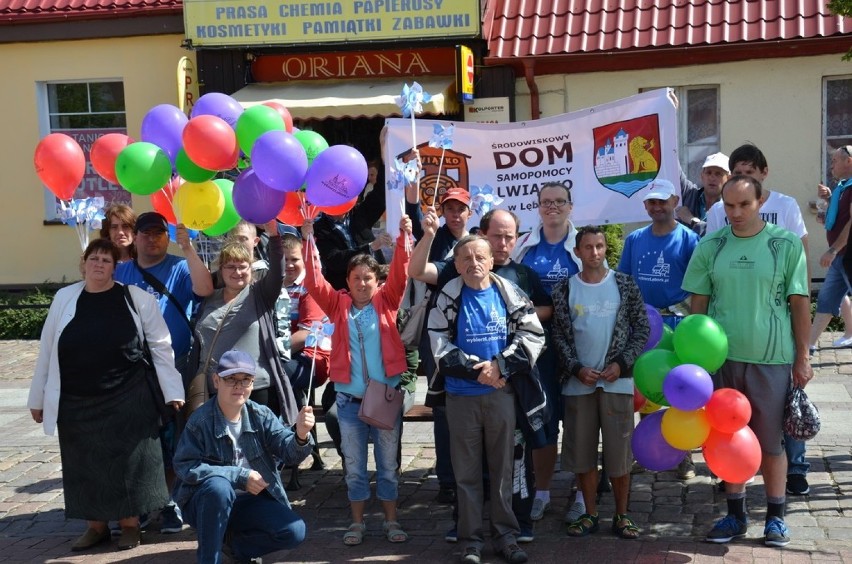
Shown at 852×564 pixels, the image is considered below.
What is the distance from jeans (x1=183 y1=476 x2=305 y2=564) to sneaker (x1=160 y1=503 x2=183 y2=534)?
97cm

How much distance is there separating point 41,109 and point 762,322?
38.7 feet

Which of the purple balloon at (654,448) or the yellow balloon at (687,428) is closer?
the yellow balloon at (687,428)

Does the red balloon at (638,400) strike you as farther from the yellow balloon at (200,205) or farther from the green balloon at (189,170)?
the green balloon at (189,170)

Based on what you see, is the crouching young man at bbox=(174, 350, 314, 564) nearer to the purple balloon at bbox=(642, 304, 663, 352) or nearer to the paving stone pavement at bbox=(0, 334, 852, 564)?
the paving stone pavement at bbox=(0, 334, 852, 564)

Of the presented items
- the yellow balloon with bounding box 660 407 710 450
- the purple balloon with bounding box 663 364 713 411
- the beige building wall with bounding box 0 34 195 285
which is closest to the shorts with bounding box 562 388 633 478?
the yellow balloon with bounding box 660 407 710 450

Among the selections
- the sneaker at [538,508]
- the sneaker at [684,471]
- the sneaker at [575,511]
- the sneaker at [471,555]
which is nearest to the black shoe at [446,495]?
the sneaker at [538,508]

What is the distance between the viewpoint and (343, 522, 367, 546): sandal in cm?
569

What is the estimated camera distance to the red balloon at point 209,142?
5516mm

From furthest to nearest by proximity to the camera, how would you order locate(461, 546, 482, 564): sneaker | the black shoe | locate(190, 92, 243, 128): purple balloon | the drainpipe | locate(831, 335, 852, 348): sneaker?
1. the drainpipe
2. locate(831, 335, 852, 348): sneaker
3. the black shoe
4. locate(190, 92, 243, 128): purple balloon
5. locate(461, 546, 482, 564): sneaker

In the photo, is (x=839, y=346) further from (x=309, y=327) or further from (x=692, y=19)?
(x=309, y=327)

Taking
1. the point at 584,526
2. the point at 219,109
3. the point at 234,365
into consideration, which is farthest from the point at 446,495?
the point at 219,109

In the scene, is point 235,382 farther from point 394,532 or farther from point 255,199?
point 394,532

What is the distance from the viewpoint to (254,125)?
→ 5.62 metres

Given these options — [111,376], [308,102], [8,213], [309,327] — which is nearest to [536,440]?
[309,327]
